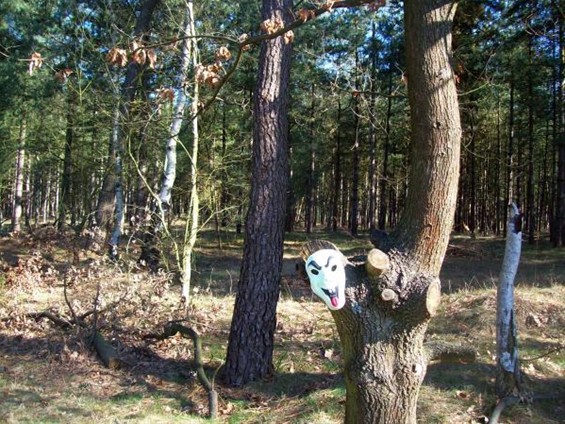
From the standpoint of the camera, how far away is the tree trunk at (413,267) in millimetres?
3018

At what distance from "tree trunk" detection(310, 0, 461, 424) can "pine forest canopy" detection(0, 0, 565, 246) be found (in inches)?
29.1

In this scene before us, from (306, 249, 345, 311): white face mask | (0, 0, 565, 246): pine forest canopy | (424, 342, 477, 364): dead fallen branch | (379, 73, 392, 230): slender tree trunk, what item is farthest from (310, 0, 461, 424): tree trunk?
(379, 73, 392, 230): slender tree trunk

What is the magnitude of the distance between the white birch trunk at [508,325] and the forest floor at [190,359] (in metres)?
0.23

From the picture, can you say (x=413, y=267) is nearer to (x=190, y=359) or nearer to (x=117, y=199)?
(x=190, y=359)

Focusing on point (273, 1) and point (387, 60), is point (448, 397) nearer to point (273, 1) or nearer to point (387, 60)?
point (273, 1)

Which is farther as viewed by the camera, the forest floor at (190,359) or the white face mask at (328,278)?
the forest floor at (190,359)

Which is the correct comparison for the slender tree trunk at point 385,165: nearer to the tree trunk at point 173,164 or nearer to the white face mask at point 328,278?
the tree trunk at point 173,164

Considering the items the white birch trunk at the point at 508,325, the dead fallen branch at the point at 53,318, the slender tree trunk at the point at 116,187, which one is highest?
the slender tree trunk at the point at 116,187

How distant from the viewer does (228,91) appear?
47.0ft

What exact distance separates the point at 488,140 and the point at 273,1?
96.5 ft

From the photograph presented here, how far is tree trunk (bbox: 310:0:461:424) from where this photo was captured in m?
3.02

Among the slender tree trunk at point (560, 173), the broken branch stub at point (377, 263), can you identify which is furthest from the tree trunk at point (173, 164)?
the slender tree trunk at point (560, 173)

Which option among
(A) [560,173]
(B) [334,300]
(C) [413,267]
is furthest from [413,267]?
(A) [560,173]

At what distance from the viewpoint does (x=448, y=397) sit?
16.7ft
